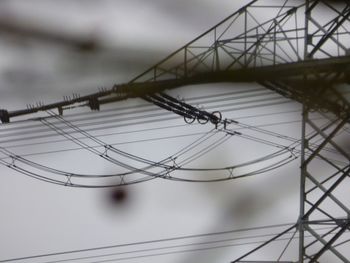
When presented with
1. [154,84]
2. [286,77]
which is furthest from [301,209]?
[286,77]

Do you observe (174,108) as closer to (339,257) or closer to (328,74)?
(339,257)

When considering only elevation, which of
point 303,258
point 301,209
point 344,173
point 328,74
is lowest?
point 303,258

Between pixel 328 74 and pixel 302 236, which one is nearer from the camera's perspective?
pixel 328 74

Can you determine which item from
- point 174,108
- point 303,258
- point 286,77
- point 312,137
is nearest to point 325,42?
point 312,137

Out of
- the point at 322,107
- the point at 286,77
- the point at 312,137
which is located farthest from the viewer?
the point at 312,137

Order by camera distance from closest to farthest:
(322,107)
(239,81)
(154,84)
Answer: (239,81), (322,107), (154,84)

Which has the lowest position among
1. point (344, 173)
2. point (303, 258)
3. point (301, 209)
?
point (303, 258)

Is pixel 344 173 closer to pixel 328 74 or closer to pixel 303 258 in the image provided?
pixel 303 258

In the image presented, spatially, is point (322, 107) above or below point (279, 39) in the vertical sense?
below

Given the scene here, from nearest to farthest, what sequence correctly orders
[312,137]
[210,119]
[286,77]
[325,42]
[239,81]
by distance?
[239,81], [286,77], [325,42], [312,137], [210,119]
